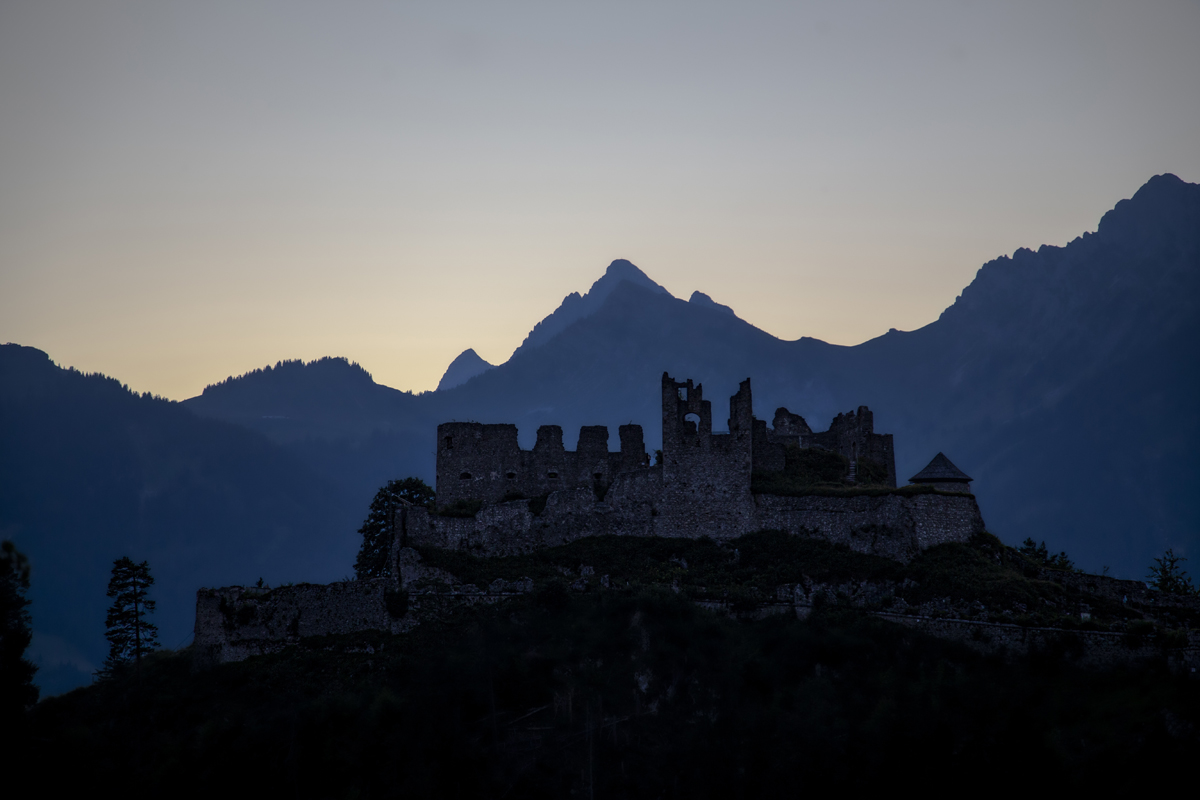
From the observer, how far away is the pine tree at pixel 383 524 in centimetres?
6159

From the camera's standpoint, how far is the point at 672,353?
181 meters

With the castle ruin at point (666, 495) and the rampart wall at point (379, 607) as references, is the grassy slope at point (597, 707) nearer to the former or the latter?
the rampart wall at point (379, 607)

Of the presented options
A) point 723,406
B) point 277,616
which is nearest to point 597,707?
point 277,616

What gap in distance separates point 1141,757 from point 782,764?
42.4ft

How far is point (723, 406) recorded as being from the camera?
416ft

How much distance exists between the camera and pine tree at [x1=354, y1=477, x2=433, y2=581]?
6159 centimetres

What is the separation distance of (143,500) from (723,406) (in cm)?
9196

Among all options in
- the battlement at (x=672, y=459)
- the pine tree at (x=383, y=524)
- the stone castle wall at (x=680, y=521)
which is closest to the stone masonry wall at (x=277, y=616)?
the stone castle wall at (x=680, y=521)

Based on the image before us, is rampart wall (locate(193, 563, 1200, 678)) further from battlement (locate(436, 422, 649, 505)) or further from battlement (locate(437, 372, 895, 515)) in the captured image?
battlement (locate(436, 422, 649, 505))

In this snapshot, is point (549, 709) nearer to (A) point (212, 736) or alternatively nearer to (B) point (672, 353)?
(A) point (212, 736)

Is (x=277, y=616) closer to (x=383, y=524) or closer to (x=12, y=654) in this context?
(x=12, y=654)

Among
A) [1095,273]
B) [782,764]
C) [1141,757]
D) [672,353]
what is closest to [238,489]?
[672,353]

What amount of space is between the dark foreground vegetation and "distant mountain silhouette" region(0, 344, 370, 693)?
97539 millimetres

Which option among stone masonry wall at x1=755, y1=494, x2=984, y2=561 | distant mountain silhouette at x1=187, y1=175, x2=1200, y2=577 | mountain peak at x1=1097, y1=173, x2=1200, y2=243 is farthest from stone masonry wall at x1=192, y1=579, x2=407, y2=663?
mountain peak at x1=1097, y1=173, x2=1200, y2=243
